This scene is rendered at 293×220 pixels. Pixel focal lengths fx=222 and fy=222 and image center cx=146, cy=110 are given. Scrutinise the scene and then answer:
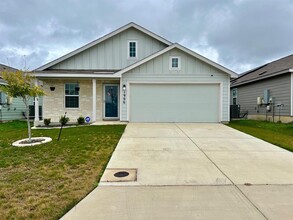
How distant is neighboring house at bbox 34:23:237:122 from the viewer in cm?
1256

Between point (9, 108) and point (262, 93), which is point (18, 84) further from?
point (262, 93)

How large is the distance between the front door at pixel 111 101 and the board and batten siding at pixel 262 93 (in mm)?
10014

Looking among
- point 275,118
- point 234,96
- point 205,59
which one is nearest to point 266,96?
point 275,118

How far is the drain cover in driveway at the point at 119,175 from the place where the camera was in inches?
165

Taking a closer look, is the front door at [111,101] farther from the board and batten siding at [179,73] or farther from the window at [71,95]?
the window at [71,95]

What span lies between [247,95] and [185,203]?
668 inches

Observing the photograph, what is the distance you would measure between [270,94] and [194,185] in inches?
523

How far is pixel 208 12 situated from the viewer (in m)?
18.0

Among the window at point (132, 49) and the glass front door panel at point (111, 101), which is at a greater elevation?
the window at point (132, 49)

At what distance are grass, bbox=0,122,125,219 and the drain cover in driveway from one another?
157 mm

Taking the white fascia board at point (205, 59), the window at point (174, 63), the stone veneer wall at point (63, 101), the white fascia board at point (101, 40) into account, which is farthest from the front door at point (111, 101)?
the white fascia board at point (205, 59)

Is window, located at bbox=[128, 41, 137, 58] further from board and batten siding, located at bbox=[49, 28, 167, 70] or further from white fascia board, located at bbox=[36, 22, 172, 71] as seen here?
white fascia board, located at bbox=[36, 22, 172, 71]

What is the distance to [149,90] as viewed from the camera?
12.9 meters

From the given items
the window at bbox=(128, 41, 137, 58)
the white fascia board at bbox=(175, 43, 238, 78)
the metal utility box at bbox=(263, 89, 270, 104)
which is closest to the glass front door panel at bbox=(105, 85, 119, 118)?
the window at bbox=(128, 41, 137, 58)
